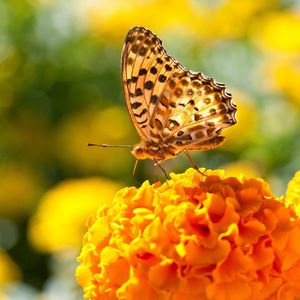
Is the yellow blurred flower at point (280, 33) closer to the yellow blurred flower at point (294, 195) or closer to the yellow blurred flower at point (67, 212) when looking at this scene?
the yellow blurred flower at point (67, 212)

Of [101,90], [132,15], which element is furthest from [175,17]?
[101,90]

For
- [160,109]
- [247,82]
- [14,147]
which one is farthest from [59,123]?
[160,109]

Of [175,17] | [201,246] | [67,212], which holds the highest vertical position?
[175,17]

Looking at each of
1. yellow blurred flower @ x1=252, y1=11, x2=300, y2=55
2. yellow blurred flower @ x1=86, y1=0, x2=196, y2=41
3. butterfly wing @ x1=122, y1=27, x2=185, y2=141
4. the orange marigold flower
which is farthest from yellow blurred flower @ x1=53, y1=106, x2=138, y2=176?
the orange marigold flower

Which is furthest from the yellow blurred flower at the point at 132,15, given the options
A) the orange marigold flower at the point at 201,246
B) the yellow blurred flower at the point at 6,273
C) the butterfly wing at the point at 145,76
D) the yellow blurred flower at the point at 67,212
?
the orange marigold flower at the point at 201,246

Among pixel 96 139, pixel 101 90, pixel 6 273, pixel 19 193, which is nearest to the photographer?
pixel 6 273

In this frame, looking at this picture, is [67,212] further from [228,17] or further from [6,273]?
[228,17]
